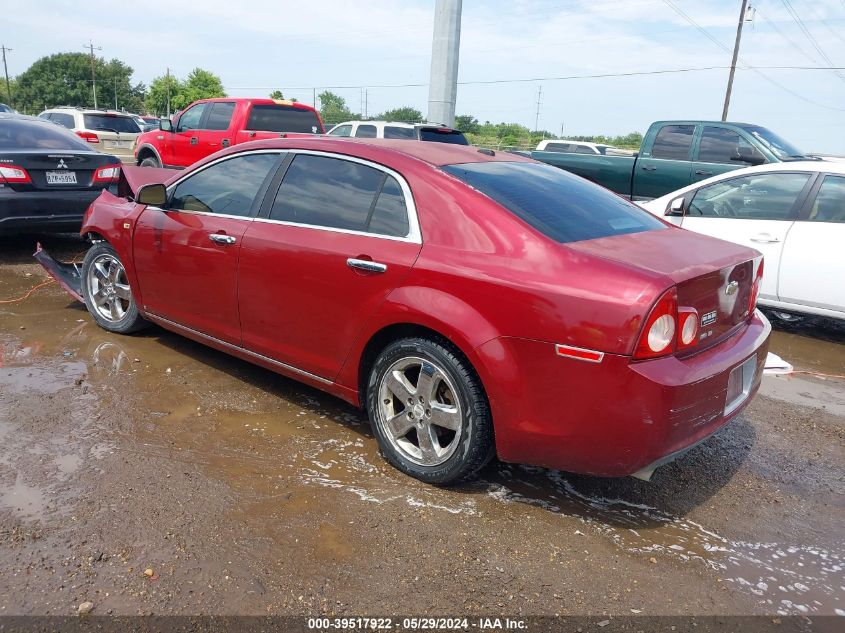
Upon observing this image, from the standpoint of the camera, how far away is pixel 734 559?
9.28ft

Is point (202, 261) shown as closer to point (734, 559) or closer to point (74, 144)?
point (734, 559)

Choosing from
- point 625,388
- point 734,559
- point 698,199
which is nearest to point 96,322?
point 625,388

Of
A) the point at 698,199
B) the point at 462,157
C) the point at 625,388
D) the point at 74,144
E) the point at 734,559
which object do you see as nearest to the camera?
the point at 625,388

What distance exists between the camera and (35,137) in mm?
7617

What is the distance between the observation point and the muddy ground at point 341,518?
2.51 meters

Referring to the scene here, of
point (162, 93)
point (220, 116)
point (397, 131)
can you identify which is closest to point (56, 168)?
point (220, 116)

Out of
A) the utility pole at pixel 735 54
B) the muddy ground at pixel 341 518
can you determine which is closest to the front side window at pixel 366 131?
the muddy ground at pixel 341 518

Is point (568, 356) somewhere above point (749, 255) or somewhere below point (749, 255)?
below

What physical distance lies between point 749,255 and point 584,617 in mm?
1901

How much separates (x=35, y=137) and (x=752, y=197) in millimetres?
7650

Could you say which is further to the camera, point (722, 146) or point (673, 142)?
point (673, 142)

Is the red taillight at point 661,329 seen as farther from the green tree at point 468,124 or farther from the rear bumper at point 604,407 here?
the green tree at point 468,124

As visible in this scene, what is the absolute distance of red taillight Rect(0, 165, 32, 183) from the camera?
22.6ft

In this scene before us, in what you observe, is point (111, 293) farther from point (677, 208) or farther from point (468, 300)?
point (677, 208)
